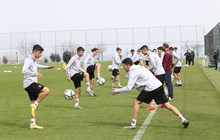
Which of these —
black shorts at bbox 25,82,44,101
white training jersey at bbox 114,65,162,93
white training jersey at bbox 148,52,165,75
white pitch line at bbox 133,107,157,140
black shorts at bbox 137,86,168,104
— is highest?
white training jersey at bbox 148,52,165,75

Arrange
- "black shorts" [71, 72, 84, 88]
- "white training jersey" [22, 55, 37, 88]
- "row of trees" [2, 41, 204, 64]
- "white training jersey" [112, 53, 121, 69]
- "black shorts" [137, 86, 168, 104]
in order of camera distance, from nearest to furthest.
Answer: "black shorts" [137, 86, 168, 104]
"white training jersey" [22, 55, 37, 88]
"black shorts" [71, 72, 84, 88]
"white training jersey" [112, 53, 121, 69]
"row of trees" [2, 41, 204, 64]

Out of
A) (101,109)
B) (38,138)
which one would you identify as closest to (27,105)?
(101,109)

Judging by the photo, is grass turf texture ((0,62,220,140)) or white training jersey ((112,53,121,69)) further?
white training jersey ((112,53,121,69))

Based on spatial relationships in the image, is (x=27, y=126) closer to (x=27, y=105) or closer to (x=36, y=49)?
(x=36, y=49)

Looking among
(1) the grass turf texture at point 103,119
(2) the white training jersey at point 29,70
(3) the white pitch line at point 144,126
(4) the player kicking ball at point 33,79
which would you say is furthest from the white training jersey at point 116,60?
(2) the white training jersey at point 29,70

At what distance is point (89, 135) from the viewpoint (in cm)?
922

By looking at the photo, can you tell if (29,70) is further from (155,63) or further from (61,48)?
(61,48)

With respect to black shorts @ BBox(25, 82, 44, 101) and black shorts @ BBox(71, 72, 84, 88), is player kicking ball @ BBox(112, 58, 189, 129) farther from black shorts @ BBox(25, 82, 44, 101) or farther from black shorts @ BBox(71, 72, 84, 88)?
black shorts @ BBox(71, 72, 84, 88)

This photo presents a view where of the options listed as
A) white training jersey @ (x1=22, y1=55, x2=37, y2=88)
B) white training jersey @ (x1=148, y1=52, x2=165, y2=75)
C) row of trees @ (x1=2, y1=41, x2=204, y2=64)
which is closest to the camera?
white training jersey @ (x1=22, y1=55, x2=37, y2=88)

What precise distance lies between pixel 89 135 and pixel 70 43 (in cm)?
7102

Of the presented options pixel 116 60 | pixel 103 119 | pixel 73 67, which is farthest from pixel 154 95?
pixel 116 60

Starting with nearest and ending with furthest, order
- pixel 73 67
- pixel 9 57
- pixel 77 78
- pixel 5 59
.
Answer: pixel 77 78
pixel 73 67
pixel 5 59
pixel 9 57

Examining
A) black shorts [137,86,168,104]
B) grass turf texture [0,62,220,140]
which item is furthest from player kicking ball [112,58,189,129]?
grass turf texture [0,62,220,140]

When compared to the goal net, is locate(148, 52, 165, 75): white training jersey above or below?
below
